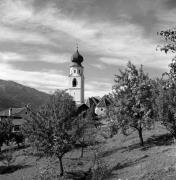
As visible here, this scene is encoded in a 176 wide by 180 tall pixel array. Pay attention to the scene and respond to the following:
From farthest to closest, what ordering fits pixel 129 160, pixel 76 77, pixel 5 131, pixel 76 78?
pixel 76 78, pixel 76 77, pixel 5 131, pixel 129 160

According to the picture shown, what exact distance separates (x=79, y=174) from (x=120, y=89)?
1266 centimetres

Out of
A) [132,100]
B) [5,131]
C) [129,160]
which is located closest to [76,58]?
[5,131]

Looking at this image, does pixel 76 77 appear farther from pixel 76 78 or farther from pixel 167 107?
pixel 167 107

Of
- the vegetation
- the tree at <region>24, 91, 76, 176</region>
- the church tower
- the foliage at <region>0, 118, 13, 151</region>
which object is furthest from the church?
the tree at <region>24, 91, 76, 176</region>

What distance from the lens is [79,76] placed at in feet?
445

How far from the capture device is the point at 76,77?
445 ft

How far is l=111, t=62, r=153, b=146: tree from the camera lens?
39.2 meters

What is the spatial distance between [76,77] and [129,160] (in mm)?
102020

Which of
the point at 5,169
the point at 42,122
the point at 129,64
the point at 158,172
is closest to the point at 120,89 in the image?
the point at 129,64

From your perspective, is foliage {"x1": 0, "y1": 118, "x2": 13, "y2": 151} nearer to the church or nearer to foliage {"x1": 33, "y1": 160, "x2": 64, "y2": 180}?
foliage {"x1": 33, "y1": 160, "x2": 64, "y2": 180}

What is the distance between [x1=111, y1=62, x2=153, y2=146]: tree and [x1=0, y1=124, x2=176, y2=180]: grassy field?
10.9ft

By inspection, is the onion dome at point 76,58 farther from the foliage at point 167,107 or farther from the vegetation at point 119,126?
the foliage at point 167,107

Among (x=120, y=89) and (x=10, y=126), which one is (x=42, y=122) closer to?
(x=120, y=89)

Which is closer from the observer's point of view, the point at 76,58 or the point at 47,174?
the point at 47,174
